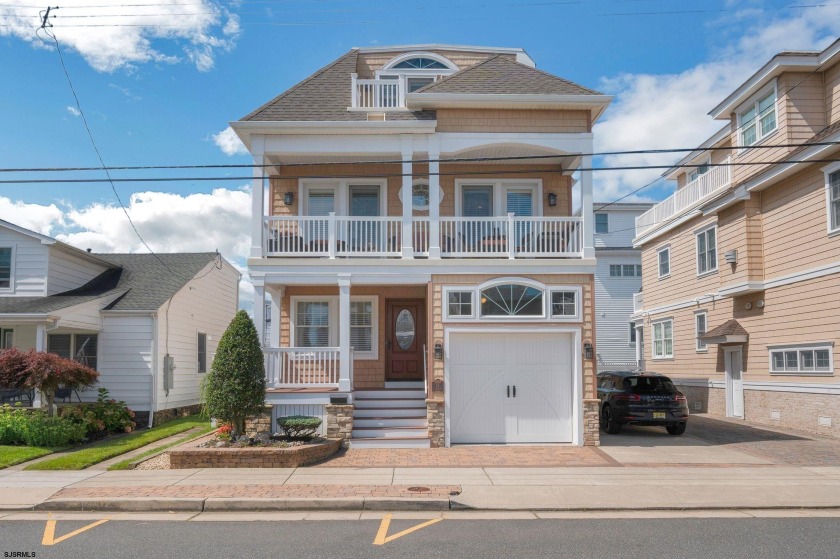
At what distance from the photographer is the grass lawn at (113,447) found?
12.1 metres

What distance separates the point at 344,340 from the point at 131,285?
8.69 metres

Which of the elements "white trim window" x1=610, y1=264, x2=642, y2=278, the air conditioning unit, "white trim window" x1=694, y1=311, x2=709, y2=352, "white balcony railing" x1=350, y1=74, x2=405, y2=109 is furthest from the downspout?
"white trim window" x1=610, y1=264, x2=642, y2=278

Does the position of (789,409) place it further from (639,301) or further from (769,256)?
(639,301)

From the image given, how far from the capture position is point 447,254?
15.1 m

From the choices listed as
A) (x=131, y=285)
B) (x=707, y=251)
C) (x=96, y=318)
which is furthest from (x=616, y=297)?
(x=96, y=318)

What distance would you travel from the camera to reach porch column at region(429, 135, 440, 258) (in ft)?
49.0

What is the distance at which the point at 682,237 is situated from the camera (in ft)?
80.9

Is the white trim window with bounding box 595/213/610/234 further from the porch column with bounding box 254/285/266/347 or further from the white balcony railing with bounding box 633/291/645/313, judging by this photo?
the porch column with bounding box 254/285/266/347

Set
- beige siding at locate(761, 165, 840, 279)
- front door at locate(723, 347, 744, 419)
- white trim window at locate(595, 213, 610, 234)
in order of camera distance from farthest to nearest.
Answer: white trim window at locate(595, 213, 610, 234) < front door at locate(723, 347, 744, 419) < beige siding at locate(761, 165, 840, 279)

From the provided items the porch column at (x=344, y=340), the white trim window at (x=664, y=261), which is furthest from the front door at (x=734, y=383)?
the porch column at (x=344, y=340)

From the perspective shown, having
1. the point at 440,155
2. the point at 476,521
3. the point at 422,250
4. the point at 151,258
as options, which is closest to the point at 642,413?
the point at 422,250

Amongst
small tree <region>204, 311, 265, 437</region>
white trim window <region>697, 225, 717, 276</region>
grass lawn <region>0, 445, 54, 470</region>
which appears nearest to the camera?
grass lawn <region>0, 445, 54, 470</region>

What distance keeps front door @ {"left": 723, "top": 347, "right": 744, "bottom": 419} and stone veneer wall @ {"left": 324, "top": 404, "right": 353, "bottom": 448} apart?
12.6 metres

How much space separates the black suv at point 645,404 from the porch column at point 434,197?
19.2ft
